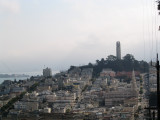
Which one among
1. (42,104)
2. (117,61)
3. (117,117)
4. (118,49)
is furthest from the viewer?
(118,49)

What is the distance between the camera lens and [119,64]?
4188 cm

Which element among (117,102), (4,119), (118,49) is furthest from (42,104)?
(118,49)

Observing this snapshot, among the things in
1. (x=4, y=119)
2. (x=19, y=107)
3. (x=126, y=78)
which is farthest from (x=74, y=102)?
(x=126, y=78)

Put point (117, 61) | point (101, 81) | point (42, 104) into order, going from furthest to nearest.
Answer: point (117, 61)
point (101, 81)
point (42, 104)

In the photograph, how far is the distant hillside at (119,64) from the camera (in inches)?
1595

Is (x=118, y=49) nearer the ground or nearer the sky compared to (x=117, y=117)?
nearer the sky

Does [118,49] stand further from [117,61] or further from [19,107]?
[19,107]

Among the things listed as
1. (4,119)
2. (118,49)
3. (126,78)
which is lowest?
(4,119)

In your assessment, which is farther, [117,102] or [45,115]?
[117,102]

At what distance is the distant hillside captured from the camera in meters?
40.5

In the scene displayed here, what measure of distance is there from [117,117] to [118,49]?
96.9ft

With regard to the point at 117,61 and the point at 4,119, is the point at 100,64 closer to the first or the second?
the point at 117,61

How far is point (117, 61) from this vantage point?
42781 mm

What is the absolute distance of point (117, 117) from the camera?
1800cm
